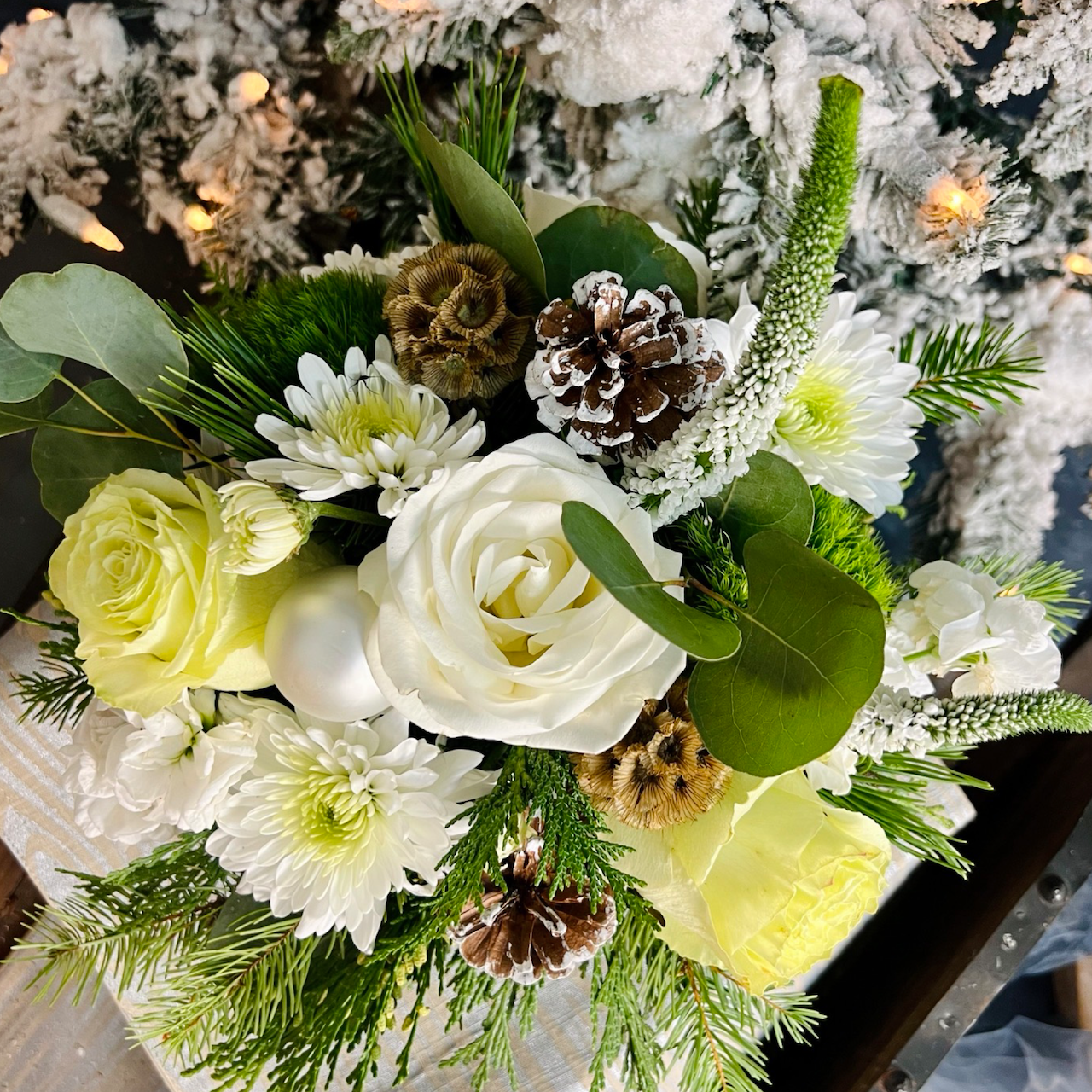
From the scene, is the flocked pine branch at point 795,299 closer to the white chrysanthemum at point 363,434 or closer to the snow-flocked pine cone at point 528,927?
the white chrysanthemum at point 363,434

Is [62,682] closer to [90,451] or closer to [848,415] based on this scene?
[90,451]

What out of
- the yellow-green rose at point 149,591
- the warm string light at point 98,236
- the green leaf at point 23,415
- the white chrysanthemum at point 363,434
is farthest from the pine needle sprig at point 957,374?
the warm string light at point 98,236

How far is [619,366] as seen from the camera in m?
0.40

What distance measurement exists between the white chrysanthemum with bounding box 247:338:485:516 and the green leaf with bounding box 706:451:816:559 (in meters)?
0.15

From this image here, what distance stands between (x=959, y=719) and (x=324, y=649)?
0.37m

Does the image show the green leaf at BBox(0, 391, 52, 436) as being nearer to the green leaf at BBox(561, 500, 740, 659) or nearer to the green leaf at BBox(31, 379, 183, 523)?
the green leaf at BBox(31, 379, 183, 523)

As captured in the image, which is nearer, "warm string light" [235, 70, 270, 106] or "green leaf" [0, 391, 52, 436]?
"green leaf" [0, 391, 52, 436]

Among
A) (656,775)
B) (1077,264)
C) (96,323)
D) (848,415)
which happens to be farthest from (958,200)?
(96,323)

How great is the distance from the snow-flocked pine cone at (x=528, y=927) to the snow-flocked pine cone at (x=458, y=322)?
0.28 meters

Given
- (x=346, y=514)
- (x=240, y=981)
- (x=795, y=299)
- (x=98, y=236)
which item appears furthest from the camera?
(x=98, y=236)

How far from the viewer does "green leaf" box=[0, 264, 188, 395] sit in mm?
429

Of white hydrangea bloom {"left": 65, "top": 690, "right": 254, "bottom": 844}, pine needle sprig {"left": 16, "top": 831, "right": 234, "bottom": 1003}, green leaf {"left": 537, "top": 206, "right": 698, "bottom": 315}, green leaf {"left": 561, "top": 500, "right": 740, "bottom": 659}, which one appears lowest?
pine needle sprig {"left": 16, "top": 831, "right": 234, "bottom": 1003}

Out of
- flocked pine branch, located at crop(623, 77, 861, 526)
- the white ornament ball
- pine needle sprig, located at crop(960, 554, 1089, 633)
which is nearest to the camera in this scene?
flocked pine branch, located at crop(623, 77, 861, 526)

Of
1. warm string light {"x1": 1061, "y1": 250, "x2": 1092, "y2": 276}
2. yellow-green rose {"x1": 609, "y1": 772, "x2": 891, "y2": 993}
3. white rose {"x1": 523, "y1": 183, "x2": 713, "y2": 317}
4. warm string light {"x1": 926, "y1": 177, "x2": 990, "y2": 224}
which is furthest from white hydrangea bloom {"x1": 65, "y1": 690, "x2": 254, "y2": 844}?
warm string light {"x1": 1061, "y1": 250, "x2": 1092, "y2": 276}
